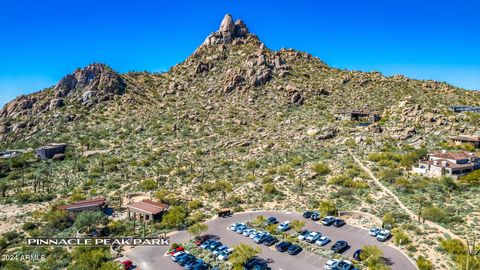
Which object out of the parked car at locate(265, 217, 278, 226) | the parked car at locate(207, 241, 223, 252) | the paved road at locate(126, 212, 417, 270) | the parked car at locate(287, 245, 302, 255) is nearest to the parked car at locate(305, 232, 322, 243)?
the paved road at locate(126, 212, 417, 270)

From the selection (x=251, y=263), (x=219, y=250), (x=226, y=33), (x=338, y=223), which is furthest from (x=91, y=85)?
(x=251, y=263)

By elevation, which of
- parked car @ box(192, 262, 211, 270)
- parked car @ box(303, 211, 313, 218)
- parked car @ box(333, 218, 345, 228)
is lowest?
parked car @ box(192, 262, 211, 270)

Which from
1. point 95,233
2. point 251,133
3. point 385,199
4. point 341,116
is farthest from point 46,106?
point 385,199

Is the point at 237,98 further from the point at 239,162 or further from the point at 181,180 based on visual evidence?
the point at 181,180

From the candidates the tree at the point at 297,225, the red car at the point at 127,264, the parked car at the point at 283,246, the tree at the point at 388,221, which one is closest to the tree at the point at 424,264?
the tree at the point at 388,221

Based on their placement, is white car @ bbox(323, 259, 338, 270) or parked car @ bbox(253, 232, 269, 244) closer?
white car @ bbox(323, 259, 338, 270)

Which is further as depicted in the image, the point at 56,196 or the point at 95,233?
the point at 56,196

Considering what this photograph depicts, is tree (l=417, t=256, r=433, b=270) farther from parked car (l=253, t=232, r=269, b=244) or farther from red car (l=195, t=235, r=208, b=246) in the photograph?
red car (l=195, t=235, r=208, b=246)

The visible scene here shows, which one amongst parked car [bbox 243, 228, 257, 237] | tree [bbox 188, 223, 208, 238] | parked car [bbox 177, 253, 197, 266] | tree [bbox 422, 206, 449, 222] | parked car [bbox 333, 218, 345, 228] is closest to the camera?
parked car [bbox 177, 253, 197, 266]
